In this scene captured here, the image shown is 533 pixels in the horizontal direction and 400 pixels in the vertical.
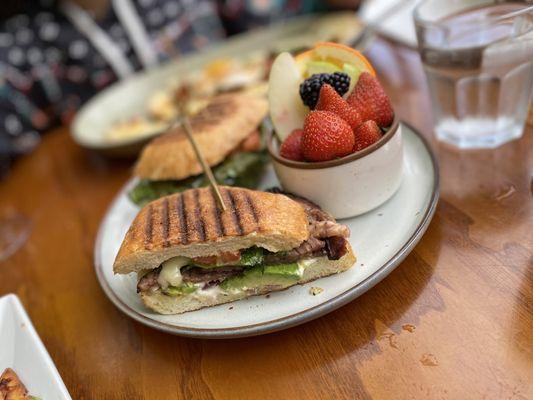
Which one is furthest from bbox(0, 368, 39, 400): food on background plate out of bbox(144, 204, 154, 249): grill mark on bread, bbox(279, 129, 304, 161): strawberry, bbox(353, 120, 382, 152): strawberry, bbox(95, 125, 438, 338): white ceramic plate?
bbox(353, 120, 382, 152): strawberry

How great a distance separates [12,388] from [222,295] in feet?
1.76

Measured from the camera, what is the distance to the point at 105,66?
3506mm

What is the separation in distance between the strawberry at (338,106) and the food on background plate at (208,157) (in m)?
0.55

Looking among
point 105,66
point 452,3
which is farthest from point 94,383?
point 105,66

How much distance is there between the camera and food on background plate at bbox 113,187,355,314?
1.24m

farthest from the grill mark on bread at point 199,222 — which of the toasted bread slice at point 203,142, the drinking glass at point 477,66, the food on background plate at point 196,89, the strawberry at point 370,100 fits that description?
the food on background plate at point 196,89

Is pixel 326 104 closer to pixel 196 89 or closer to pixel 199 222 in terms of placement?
pixel 199 222

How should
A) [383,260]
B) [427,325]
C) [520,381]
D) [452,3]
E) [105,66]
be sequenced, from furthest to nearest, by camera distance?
[105,66] < [452,3] < [383,260] < [427,325] < [520,381]

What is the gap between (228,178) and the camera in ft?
5.97

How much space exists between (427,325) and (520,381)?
8.6 inches

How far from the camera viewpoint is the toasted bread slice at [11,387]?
1.17m

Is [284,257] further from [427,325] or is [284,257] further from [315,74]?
[315,74]

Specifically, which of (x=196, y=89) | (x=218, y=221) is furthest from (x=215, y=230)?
(x=196, y=89)

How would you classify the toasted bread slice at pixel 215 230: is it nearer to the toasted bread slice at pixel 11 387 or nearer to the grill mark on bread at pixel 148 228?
the grill mark on bread at pixel 148 228
